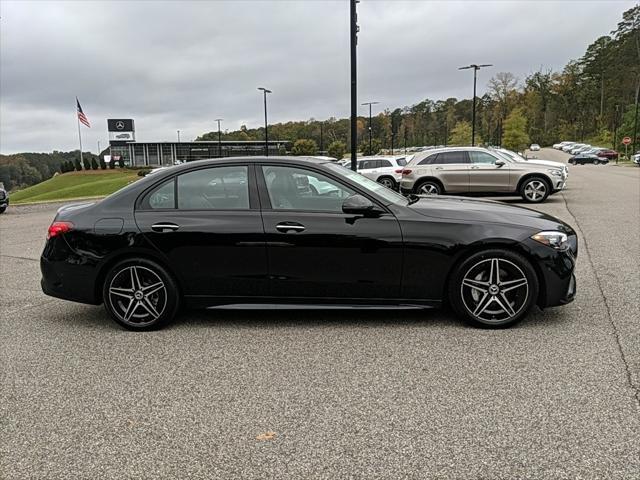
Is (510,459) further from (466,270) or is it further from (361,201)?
(361,201)

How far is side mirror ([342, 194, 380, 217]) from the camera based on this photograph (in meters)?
4.67

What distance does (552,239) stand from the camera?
4.67m

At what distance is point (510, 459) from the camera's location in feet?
9.02

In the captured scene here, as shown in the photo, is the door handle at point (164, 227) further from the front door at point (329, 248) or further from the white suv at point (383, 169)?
the white suv at point (383, 169)

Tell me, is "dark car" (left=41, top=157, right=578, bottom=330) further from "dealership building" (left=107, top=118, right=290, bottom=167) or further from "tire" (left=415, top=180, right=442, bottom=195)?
Answer: "dealership building" (left=107, top=118, right=290, bottom=167)

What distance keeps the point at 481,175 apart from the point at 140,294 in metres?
13.2

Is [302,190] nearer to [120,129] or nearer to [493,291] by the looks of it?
[493,291]

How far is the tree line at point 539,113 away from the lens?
3531 inches

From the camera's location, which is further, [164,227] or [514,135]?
[514,135]

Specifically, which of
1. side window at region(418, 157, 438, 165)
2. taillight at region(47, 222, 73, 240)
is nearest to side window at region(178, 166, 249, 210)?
taillight at region(47, 222, 73, 240)

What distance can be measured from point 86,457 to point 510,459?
2.17 metres

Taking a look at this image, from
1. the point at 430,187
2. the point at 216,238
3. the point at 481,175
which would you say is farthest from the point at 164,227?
the point at 481,175

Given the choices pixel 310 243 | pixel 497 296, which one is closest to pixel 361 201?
pixel 310 243

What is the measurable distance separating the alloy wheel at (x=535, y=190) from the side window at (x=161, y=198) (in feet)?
43.8
